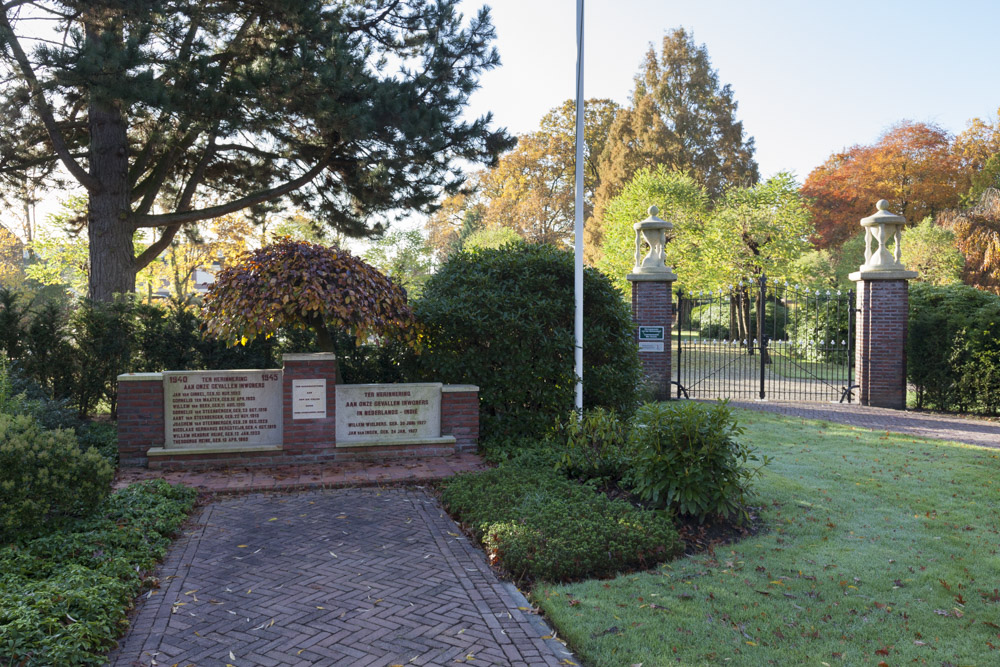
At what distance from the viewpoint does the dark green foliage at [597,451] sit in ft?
21.4

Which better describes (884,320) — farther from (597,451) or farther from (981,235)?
(981,235)

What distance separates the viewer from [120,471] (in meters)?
7.24

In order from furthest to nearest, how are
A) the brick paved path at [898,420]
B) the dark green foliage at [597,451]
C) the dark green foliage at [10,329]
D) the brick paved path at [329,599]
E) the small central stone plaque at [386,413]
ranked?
the brick paved path at [898,420] → the dark green foliage at [10,329] → the small central stone plaque at [386,413] → the dark green foliage at [597,451] → the brick paved path at [329,599]

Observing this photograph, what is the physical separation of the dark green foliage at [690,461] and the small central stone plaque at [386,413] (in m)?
3.10

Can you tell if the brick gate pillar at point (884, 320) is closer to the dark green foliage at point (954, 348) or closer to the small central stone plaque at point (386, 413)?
the dark green foliage at point (954, 348)

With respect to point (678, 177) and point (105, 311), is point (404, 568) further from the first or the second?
point (678, 177)

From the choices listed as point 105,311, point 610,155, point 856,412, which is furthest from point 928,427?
point 610,155

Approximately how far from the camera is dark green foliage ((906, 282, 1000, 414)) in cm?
1200

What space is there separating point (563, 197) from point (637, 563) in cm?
3368

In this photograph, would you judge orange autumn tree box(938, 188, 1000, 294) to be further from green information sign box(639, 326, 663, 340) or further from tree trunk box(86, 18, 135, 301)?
tree trunk box(86, 18, 135, 301)

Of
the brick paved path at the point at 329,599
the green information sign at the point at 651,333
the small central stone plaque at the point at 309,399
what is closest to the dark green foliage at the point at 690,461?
the brick paved path at the point at 329,599

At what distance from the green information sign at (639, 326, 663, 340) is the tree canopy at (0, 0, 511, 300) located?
4271 mm

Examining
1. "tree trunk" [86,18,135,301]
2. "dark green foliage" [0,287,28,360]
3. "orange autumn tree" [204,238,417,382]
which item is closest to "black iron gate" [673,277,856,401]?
"orange autumn tree" [204,238,417,382]

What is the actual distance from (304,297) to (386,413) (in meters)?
1.64
